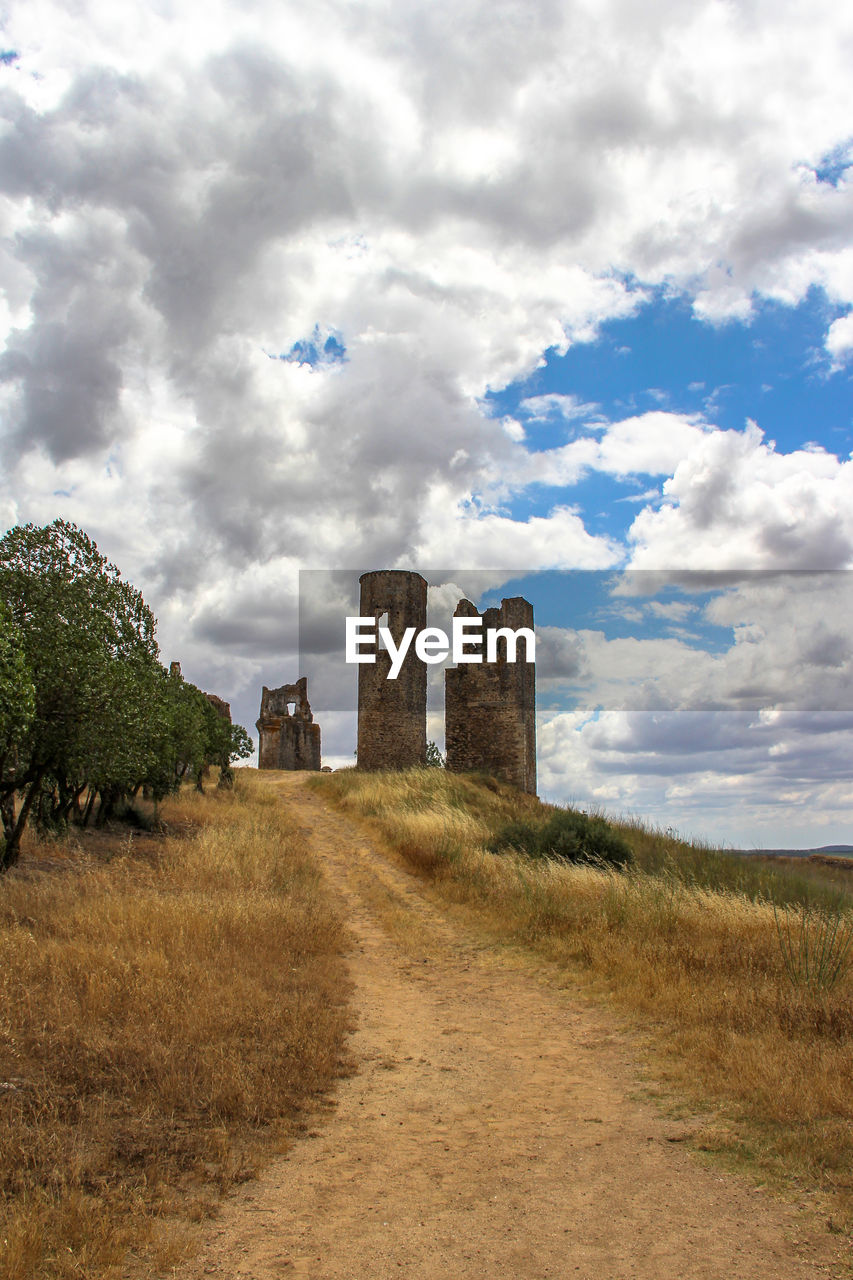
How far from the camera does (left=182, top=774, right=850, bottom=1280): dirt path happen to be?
11.5 feet

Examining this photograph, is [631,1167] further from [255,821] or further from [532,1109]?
[255,821]

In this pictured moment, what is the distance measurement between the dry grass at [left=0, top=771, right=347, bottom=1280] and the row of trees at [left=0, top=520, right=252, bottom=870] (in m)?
1.72

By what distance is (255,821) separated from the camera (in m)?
17.9

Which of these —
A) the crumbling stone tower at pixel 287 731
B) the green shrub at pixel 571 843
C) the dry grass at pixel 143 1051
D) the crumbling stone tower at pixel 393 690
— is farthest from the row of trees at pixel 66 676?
the crumbling stone tower at pixel 287 731

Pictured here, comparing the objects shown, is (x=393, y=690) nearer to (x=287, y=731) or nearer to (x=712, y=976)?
(x=287, y=731)

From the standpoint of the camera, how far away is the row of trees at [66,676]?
34.2 ft

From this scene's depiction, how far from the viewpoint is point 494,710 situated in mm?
30688

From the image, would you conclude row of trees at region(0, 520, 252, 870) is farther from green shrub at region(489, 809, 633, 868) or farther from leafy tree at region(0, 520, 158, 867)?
green shrub at region(489, 809, 633, 868)

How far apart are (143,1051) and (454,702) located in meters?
26.1

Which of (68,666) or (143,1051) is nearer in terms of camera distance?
(143,1051)

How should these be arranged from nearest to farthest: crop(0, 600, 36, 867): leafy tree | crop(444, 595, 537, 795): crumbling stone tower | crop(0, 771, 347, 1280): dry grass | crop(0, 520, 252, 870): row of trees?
crop(0, 771, 347, 1280): dry grass
crop(0, 600, 36, 867): leafy tree
crop(0, 520, 252, 870): row of trees
crop(444, 595, 537, 795): crumbling stone tower

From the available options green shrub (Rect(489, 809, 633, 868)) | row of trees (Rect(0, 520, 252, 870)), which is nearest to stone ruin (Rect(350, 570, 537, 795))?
green shrub (Rect(489, 809, 633, 868))

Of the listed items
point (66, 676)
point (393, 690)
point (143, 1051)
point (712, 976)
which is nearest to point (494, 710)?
point (393, 690)

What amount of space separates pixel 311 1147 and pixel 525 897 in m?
6.91
